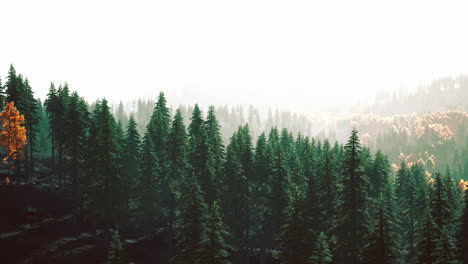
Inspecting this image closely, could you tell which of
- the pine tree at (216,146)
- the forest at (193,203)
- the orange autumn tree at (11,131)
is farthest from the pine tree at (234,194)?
the orange autumn tree at (11,131)

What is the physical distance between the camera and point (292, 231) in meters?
29.8

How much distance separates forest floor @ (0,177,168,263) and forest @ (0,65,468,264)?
0.47 feet

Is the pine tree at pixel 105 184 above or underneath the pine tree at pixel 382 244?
above

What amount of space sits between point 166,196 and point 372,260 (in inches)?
1219

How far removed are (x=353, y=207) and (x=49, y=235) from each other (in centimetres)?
3210

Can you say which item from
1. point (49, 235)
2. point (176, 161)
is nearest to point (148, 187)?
point (176, 161)

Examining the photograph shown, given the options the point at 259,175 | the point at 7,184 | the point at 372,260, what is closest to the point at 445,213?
the point at 372,260

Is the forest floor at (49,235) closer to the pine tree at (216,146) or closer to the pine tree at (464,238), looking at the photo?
the pine tree at (216,146)

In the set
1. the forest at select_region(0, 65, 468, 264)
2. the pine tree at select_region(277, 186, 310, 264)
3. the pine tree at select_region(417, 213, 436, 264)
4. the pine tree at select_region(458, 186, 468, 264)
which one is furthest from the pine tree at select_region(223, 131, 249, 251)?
the pine tree at select_region(458, 186, 468, 264)

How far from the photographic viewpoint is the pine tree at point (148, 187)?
45.8m

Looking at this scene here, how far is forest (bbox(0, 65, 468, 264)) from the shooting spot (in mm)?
29766

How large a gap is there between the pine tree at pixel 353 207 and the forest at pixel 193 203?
9cm

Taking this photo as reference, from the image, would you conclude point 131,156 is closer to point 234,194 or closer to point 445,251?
point 234,194

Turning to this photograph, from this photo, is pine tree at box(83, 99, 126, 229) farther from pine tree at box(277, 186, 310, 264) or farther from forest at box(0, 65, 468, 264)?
pine tree at box(277, 186, 310, 264)
